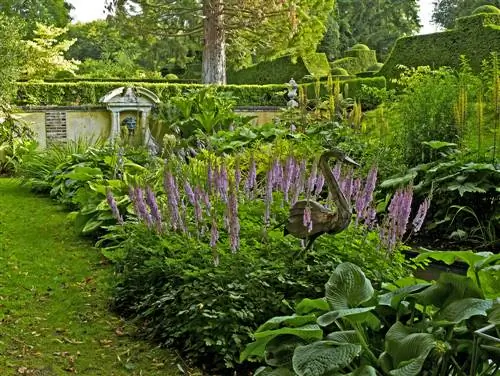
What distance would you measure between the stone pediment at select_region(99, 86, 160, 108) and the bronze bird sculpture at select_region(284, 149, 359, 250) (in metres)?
10.9

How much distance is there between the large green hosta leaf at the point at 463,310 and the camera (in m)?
1.43

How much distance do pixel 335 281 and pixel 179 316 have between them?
4.81 ft

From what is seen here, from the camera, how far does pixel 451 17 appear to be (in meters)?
37.6

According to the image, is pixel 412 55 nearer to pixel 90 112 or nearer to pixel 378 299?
pixel 90 112

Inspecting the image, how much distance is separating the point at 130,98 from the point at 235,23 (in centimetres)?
529

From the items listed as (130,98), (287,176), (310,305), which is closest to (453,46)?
(130,98)

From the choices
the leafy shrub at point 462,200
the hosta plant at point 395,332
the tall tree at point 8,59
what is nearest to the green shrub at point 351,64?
the tall tree at point 8,59

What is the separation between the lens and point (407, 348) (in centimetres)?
145

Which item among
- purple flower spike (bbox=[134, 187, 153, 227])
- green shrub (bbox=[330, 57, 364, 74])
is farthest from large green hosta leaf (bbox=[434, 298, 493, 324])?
green shrub (bbox=[330, 57, 364, 74])

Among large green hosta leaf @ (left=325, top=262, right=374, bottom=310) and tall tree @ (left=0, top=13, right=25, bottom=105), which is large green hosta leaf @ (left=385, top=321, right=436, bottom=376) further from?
tall tree @ (left=0, top=13, right=25, bottom=105)

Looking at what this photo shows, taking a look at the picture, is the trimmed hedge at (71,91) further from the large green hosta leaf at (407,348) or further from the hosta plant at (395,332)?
the large green hosta leaf at (407,348)

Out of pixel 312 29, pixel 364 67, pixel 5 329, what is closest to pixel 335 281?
pixel 5 329

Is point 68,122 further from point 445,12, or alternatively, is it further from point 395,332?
point 445,12

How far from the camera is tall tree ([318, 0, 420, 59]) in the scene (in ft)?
109
